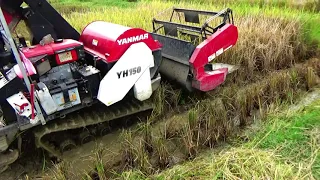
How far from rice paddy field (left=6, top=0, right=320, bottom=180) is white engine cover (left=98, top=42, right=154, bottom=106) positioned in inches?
15.1

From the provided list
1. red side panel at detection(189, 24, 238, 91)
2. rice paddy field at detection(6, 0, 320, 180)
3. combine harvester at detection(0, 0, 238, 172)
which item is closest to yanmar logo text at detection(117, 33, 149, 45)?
combine harvester at detection(0, 0, 238, 172)

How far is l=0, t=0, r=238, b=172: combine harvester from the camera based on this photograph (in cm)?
284

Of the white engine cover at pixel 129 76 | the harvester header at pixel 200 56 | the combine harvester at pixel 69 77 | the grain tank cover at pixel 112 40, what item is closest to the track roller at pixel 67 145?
the combine harvester at pixel 69 77

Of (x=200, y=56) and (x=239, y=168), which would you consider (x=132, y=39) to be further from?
(x=239, y=168)

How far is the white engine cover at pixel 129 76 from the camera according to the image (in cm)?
313

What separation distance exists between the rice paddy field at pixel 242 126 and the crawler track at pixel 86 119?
0.18 m

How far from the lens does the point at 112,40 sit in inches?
126

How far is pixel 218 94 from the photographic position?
13.8ft

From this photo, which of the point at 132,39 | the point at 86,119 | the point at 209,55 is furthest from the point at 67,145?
the point at 209,55

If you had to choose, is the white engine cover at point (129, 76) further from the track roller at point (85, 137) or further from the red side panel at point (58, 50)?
the track roller at point (85, 137)

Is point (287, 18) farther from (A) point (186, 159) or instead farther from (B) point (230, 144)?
(A) point (186, 159)

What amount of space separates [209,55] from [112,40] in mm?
1185

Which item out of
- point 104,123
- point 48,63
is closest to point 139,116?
point 104,123

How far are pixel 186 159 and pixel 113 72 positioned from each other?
109cm
